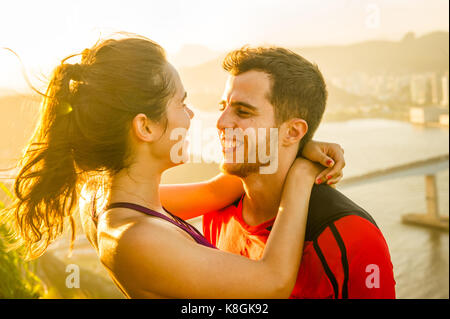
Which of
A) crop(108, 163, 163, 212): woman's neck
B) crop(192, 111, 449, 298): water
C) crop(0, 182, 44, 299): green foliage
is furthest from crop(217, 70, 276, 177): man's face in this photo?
crop(192, 111, 449, 298): water

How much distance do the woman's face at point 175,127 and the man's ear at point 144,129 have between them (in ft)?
0.14

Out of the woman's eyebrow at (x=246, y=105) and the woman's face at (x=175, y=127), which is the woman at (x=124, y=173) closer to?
the woman's face at (x=175, y=127)

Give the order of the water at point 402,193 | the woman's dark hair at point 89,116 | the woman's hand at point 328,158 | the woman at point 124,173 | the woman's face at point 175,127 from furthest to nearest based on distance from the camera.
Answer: the water at point 402,193 → the woman's hand at point 328,158 → the woman's face at point 175,127 → the woman's dark hair at point 89,116 → the woman at point 124,173

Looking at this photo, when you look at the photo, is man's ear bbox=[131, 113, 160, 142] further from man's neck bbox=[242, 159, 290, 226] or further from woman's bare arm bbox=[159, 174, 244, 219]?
woman's bare arm bbox=[159, 174, 244, 219]

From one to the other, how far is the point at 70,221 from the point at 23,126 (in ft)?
2.04

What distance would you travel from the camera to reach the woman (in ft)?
5.75

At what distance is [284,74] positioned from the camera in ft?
8.47

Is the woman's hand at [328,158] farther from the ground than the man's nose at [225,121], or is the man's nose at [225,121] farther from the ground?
the man's nose at [225,121]

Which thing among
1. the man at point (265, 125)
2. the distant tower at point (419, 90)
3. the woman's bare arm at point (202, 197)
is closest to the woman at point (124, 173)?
the man at point (265, 125)

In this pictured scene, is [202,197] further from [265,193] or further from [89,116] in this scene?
[89,116]

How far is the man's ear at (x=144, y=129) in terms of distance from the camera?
201 centimetres

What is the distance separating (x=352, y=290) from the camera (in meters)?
2.00

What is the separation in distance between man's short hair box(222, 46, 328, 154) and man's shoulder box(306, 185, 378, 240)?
486 millimetres
